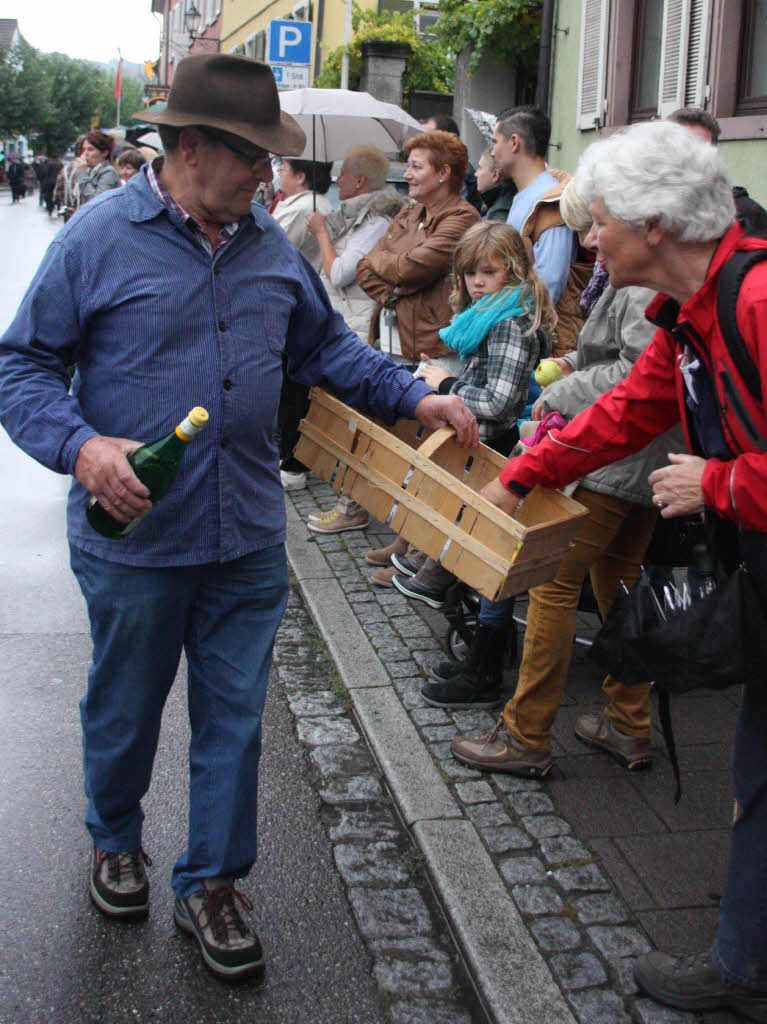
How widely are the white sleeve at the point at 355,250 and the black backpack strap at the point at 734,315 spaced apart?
15.2 ft

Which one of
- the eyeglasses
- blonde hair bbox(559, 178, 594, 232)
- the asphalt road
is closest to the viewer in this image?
the eyeglasses

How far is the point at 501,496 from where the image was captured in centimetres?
338

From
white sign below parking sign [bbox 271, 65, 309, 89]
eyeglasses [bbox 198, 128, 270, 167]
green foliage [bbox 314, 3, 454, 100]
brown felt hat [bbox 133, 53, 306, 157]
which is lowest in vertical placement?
eyeglasses [bbox 198, 128, 270, 167]

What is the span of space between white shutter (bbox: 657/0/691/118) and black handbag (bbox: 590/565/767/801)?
6957 mm

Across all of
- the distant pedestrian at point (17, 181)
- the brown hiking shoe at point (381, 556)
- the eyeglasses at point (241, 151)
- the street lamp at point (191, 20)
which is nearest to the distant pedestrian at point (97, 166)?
the brown hiking shoe at point (381, 556)

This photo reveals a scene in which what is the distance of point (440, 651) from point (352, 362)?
210 centimetres

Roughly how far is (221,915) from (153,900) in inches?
14.1

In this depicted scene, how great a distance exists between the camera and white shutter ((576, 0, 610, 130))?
10.5 m

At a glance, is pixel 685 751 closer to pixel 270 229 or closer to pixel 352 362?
pixel 352 362

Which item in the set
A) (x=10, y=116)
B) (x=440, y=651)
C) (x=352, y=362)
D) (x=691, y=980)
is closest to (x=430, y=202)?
(x=440, y=651)

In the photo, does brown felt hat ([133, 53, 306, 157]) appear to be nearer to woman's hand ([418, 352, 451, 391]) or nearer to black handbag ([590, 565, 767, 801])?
black handbag ([590, 565, 767, 801])

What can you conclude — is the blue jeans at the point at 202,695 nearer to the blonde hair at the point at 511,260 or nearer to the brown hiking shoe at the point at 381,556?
the blonde hair at the point at 511,260

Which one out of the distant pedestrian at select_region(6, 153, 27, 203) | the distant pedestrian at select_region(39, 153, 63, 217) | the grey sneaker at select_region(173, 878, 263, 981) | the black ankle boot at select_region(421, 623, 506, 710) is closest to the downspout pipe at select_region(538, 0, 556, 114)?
the black ankle boot at select_region(421, 623, 506, 710)

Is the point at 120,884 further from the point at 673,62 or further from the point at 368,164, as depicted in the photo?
the point at 673,62
